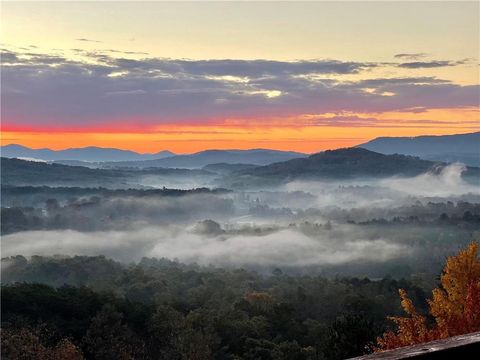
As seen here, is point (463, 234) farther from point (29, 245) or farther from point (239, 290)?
point (29, 245)

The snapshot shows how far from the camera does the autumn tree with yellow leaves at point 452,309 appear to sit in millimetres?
22844

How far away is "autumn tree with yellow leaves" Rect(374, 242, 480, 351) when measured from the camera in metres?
22.8

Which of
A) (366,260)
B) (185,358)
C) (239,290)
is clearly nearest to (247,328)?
(185,358)

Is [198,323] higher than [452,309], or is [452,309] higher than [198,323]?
[452,309]

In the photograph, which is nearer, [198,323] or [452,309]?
[452,309]

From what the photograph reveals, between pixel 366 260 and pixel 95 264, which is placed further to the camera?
pixel 366 260

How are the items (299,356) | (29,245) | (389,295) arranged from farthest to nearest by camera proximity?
(29,245) → (389,295) → (299,356)

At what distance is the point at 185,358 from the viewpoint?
Result: 1641 inches

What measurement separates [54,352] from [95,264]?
74172 millimetres

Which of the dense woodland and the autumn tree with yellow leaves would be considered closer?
the autumn tree with yellow leaves

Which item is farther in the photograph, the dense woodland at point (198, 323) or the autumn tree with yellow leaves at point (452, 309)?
the dense woodland at point (198, 323)

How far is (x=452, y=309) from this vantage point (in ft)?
81.3

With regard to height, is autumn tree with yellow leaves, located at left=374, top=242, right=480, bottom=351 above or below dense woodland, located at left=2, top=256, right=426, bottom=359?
above

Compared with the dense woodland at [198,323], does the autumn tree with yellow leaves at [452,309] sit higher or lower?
higher
